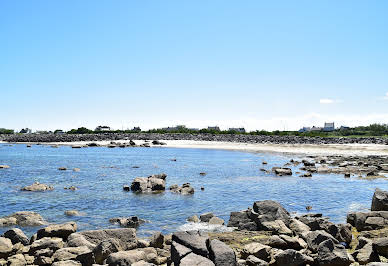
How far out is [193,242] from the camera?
8.80 meters

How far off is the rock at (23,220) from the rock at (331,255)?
1137 cm

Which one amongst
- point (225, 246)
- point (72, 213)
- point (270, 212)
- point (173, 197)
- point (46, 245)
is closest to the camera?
point (225, 246)

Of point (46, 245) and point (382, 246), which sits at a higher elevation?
point (382, 246)

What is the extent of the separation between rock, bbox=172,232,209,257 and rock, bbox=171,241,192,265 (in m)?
0.13

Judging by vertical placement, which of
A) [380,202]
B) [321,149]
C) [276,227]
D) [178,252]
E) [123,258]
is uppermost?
[321,149]

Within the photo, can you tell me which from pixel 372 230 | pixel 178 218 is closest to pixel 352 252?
pixel 372 230

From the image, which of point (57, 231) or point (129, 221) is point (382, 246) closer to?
point (129, 221)

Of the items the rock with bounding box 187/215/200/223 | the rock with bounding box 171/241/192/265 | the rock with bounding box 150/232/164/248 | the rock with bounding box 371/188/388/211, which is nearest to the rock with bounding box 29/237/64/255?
the rock with bounding box 150/232/164/248

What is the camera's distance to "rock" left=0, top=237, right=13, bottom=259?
34.6ft

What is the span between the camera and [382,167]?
120ft

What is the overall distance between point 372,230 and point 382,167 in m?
26.5

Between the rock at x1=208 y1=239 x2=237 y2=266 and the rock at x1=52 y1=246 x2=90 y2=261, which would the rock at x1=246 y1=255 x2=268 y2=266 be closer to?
the rock at x1=208 y1=239 x2=237 y2=266

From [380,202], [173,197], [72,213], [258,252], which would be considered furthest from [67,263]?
[380,202]

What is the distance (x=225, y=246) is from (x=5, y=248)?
6.91m
